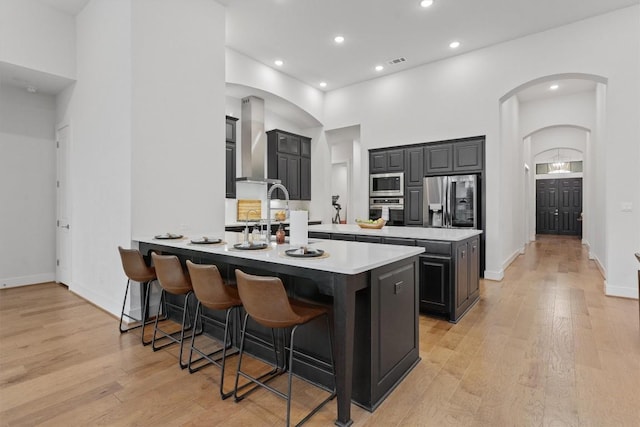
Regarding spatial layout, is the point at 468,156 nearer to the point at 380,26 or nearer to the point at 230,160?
the point at 380,26

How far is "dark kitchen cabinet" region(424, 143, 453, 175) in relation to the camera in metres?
5.72

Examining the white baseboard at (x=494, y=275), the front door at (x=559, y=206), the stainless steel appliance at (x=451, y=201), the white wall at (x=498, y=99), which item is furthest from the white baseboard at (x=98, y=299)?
the front door at (x=559, y=206)

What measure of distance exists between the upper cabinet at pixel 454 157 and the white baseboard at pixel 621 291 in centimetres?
237

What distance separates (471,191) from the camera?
541cm

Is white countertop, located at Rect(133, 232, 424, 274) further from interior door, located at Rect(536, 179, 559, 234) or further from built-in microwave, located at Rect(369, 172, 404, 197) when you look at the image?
interior door, located at Rect(536, 179, 559, 234)

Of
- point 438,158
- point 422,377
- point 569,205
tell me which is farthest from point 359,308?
point 569,205

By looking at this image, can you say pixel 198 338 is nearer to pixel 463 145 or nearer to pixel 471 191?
pixel 471 191

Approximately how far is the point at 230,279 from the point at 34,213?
14.2 feet

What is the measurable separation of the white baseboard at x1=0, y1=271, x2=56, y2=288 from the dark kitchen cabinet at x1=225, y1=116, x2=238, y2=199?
A: 302cm

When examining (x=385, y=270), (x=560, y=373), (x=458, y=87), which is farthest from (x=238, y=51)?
(x=560, y=373)

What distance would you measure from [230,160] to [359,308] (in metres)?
4.66

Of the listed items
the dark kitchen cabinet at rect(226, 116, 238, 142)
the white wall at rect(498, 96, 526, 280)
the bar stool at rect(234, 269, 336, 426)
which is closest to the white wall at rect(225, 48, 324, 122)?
the dark kitchen cabinet at rect(226, 116, 238, 142)

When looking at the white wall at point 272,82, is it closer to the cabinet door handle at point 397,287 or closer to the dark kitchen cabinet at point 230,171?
the dark kitchen cabinet at point 230,171

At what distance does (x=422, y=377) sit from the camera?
2289 millimetres
